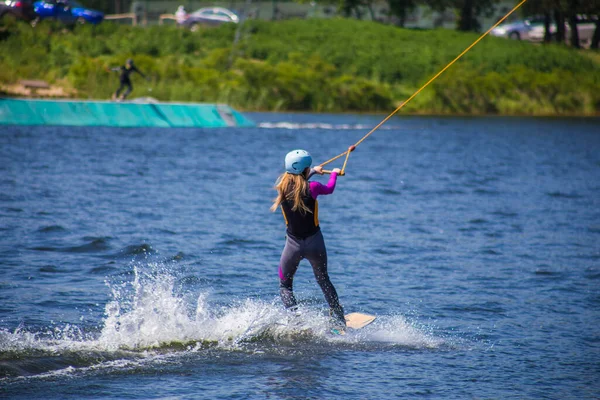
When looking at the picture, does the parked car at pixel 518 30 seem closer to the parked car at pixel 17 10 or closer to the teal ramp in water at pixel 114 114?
the teal ramp in water at pixel 114 114

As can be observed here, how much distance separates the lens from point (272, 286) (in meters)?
12.0

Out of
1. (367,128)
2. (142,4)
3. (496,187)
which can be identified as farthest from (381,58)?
(496,187)

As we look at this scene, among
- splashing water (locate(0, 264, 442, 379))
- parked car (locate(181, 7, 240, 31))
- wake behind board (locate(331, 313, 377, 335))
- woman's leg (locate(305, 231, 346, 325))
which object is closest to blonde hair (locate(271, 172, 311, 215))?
woman's leg (locate(305, 231, 346, 325))

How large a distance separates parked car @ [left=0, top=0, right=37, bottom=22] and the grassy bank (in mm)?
755

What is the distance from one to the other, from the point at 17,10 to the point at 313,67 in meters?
17.9

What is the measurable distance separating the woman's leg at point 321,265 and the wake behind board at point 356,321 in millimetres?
128

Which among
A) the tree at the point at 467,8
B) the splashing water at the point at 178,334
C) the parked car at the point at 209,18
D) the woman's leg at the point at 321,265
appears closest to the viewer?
the splashing water at the point at 178,334

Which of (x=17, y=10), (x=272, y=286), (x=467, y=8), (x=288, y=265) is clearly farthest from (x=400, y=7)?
(x=288, y=265)

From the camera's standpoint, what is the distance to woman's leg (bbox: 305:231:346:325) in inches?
368

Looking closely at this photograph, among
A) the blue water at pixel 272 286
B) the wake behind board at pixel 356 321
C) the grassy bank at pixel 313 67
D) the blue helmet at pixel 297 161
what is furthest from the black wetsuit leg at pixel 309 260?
the grassy bank at pixel 313 67

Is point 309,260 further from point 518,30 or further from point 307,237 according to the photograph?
point 518,30

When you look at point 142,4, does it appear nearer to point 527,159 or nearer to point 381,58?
point 381,58

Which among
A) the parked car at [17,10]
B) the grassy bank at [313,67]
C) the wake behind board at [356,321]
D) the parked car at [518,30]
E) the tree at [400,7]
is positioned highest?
the tree at [400,7]

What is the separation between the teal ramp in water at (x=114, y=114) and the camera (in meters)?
36.2
